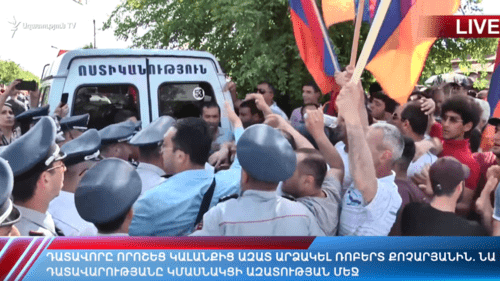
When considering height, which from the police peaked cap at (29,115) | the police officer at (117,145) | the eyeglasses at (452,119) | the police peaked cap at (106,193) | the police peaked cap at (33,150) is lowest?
the police officer at (117,145)

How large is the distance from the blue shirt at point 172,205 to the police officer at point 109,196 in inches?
6.6

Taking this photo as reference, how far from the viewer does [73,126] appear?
404 centimetres

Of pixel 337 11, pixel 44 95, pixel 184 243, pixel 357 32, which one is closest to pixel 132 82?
pixel 44 95

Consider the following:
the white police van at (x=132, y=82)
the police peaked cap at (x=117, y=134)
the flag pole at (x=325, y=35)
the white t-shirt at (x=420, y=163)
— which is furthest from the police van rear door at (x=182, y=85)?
the white t-shirt at (x=420, y=163)

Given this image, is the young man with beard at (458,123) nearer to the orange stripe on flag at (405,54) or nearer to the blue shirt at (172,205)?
the orange stripe on flag at (405,54)

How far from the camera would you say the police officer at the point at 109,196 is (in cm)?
246

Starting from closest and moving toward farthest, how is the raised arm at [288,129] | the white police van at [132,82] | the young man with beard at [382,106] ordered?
the raised arm at [288,129] < the white police van at [132,82] < the young man with beard at [382,106]

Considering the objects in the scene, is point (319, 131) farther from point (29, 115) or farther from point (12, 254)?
point (29, 115)

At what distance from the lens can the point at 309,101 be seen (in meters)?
3.81

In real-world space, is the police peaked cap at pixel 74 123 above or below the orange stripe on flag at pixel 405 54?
below

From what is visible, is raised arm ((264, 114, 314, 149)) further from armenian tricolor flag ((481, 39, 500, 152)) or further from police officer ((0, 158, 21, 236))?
armenian tricolor flag ((481, 39, 500, 152))

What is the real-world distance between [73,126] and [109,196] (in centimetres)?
170

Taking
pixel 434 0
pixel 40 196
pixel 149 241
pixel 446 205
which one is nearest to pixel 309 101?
pixel 434 0

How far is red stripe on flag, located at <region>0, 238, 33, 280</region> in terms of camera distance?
2.70 metres
